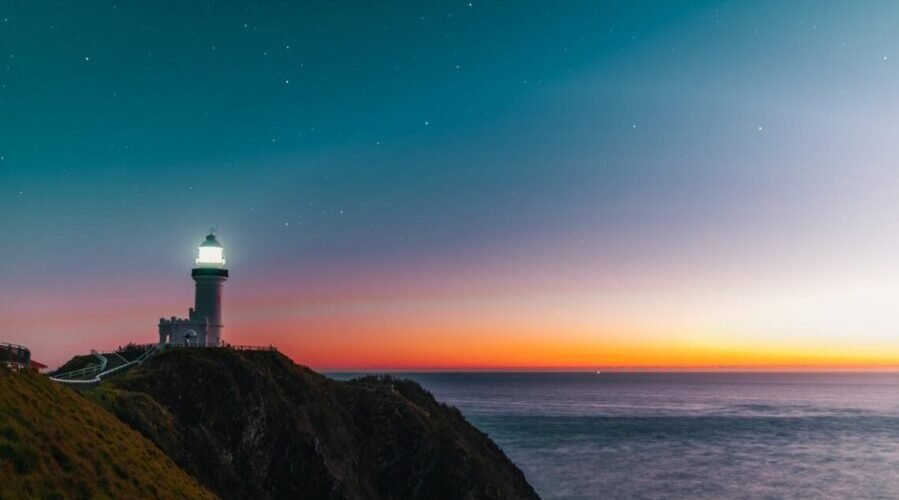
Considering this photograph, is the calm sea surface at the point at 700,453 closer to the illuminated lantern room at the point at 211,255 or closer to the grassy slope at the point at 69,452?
the illuminated lantern room at the point at 211,255

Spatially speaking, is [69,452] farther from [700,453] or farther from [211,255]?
[700,453]

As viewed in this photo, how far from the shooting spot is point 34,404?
2388 cm

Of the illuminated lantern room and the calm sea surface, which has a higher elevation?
the illuminated lantern room

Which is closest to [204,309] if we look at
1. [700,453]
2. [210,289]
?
[210,289]

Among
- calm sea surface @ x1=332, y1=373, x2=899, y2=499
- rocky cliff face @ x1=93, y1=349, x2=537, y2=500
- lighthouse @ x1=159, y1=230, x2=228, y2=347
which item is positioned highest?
lighthouse @ x1=159, y1=230, x2=228, y2=347

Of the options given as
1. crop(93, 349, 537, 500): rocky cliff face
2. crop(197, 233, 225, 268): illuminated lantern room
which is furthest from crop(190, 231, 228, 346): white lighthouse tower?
crop(93, 349, 537, 500): rocky cliff face

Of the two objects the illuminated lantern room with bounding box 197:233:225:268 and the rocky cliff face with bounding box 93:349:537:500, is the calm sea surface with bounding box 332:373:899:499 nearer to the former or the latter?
the rocky cliff face with bounding box 93:349:537:500

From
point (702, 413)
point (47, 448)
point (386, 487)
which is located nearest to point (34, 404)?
point (47, 448)

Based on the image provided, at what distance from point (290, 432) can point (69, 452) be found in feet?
83.0

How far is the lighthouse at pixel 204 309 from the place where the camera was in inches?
2547

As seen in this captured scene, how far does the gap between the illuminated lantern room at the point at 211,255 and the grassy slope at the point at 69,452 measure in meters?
40.0

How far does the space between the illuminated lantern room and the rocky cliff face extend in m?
18.9

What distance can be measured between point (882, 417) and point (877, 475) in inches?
3693

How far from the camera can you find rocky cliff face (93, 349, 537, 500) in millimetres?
37281
